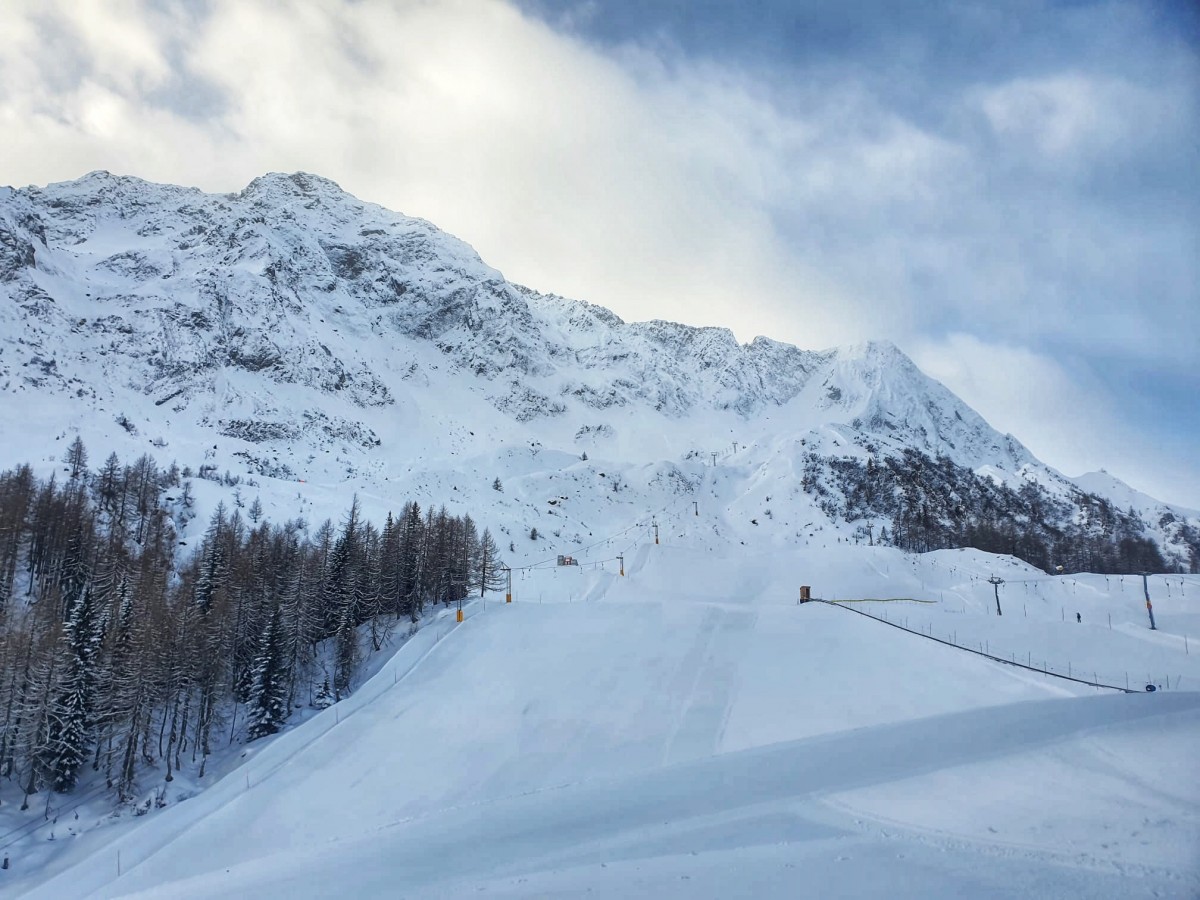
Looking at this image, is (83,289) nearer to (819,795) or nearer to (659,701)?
(659,701)

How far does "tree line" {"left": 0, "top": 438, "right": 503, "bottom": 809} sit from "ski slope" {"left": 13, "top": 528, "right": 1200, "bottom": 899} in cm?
560

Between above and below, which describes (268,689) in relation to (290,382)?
below

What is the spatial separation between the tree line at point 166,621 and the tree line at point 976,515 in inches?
3385

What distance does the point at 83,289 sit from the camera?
135 metres

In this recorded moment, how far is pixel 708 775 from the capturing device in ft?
69.1

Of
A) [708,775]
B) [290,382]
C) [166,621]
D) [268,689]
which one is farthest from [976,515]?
[290,382]

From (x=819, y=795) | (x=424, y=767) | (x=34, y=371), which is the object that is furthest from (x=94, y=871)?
(x=34, y=371)

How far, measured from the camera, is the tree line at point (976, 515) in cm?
11125

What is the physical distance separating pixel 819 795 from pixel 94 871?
25.8 m

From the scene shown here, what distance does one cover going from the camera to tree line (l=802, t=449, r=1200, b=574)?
365 feet

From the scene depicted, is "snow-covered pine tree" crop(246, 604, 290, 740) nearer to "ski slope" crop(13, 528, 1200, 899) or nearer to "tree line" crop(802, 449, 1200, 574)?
"ski slope" crop(13, 528, 1200, 899)

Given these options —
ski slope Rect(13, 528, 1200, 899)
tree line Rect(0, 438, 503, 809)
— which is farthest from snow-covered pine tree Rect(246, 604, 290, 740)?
ski slope Rect(13, 528, 1200, 899)

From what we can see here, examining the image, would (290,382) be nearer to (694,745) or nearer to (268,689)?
(268,689)

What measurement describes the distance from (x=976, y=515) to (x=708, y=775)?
139118 millimetres
